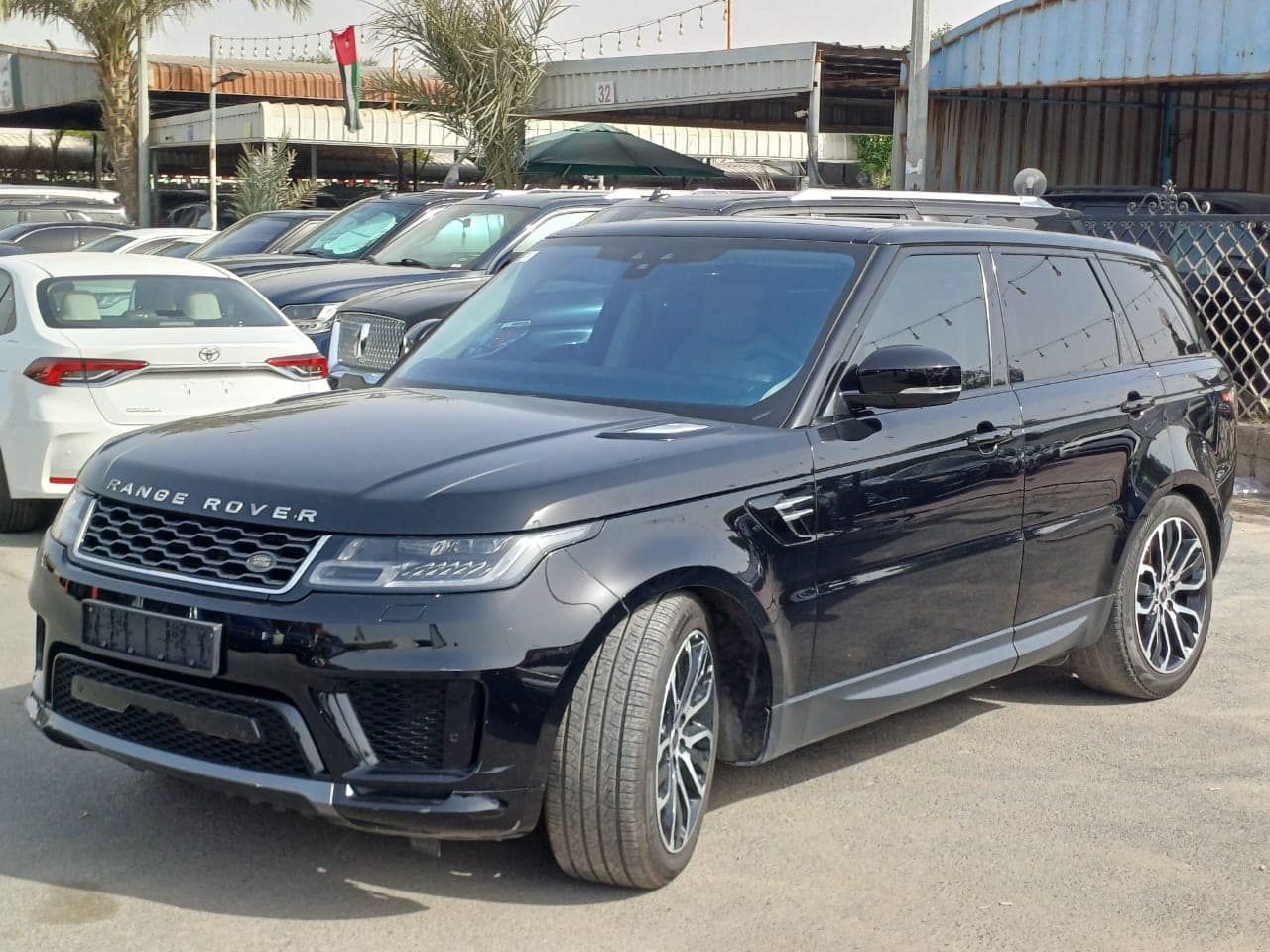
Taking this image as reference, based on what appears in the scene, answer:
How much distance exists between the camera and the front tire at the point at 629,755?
3.93 meters

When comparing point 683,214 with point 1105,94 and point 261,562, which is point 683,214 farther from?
point 1105,94

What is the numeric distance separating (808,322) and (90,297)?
17.6 ft

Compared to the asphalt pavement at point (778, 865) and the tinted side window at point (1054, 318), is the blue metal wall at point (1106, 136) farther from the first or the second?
the asphalt pavement at point (778, 865)

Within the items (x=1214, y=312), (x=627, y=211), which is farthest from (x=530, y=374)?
(x=1214, y=312)

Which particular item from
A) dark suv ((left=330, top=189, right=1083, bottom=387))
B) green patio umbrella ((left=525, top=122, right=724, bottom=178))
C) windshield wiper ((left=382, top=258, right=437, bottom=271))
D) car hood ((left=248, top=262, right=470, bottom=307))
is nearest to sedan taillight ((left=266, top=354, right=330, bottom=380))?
dark suv ((left=330, top=189, right=1083, bottom=387))

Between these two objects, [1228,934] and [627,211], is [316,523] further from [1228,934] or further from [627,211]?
[627,211]

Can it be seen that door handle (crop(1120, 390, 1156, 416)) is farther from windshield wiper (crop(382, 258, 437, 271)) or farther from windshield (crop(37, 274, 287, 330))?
windshield wiper (crop(382, 258, 437, 271))

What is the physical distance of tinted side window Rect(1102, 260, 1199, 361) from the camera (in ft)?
20.5

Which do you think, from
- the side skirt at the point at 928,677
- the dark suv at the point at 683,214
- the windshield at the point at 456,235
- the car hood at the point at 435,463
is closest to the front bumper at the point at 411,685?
the car hood at the point at 435,463

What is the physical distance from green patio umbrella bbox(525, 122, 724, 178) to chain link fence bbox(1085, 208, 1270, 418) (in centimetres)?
1081

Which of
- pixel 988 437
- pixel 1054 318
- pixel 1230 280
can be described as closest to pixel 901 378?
pixel 988 437

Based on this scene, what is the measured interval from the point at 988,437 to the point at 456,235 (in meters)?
8.29

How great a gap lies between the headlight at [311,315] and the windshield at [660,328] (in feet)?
→ 20.5

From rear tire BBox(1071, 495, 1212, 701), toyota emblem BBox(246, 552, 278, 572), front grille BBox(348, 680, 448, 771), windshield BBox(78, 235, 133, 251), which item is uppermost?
toyota emblem BBox(246, 552, 278, 572)
